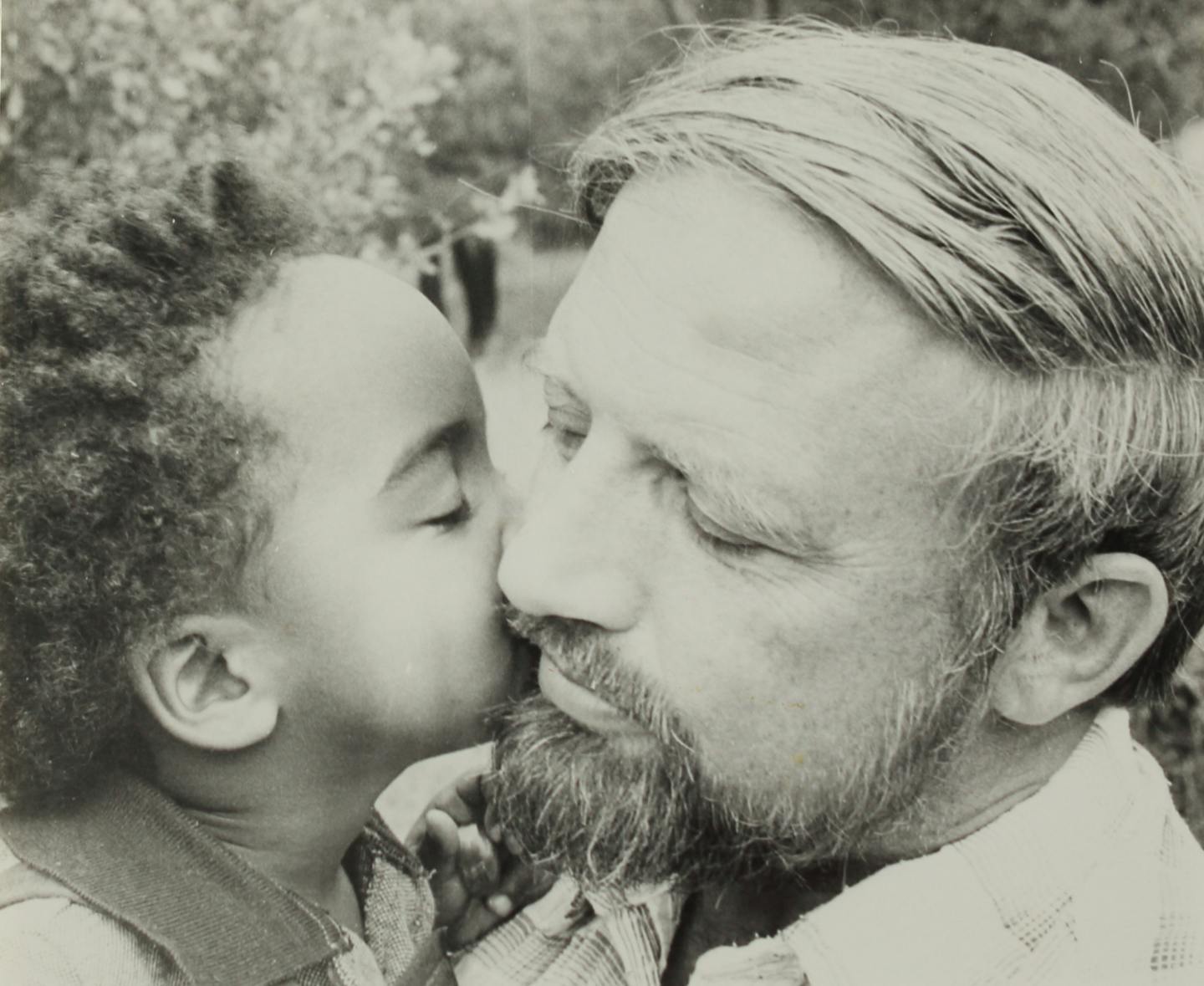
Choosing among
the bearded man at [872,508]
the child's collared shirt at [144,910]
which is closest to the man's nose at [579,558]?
the bearded man at [872,508]

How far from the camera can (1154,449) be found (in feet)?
5.72

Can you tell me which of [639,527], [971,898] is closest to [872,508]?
[639,527]

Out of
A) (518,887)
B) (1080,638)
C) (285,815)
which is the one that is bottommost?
(518,887)

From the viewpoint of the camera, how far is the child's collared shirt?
150 centimetres

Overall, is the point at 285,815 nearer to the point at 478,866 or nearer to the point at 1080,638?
the point at 478,866

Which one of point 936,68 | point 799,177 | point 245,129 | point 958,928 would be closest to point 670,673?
point 958,928

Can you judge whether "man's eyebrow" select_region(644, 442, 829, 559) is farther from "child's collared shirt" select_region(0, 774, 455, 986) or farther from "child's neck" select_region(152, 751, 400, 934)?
"child's collared shirt" select_region(0, 774, 455, 986)

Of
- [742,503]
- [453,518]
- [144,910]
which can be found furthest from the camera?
[453,518]

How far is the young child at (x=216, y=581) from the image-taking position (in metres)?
1.58

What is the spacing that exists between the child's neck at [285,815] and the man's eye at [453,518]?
0.39 m

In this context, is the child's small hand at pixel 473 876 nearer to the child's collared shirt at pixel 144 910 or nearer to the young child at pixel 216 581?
the young child at pixel 216 581

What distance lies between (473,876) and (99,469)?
938 millimetres

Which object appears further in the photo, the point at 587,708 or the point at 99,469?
the point at 587,708

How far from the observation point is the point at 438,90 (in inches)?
84.2
